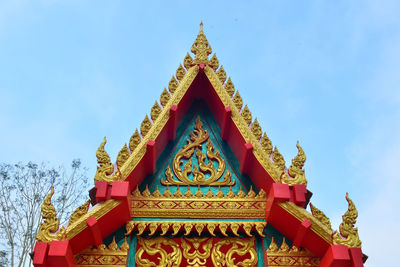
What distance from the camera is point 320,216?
7.20 metres

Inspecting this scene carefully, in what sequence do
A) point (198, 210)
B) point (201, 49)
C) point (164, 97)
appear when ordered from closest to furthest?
1. point (198, 210)
2. point (164, 97)
3. point (201, 49)

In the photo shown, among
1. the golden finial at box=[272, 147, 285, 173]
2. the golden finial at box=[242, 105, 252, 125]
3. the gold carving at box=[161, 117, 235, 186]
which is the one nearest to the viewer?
the golden finial at box=[272, 147, 285, 173]

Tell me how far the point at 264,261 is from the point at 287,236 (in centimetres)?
59

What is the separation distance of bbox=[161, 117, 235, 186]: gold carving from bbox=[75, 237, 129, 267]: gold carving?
1.50 metres

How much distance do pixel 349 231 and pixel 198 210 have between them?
2.49 metres

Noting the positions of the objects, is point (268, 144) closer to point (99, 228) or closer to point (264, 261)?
point (264, 261)

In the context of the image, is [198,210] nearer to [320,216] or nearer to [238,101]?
[320,216]

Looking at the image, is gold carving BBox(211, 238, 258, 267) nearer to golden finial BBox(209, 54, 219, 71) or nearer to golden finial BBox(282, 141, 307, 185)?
golden finial BBox(282, 141, 307, 185)

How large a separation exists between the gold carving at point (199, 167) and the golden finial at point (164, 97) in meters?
0.85

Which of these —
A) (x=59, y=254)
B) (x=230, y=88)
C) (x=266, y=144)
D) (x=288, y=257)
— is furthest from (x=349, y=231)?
(x=59, y=254)

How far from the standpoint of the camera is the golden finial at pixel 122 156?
7.76 m

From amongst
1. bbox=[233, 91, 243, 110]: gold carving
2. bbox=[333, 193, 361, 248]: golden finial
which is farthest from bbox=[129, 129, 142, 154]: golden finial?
bbox=[333, 193, 361, 248]: golden finial

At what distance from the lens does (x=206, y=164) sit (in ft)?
28.1

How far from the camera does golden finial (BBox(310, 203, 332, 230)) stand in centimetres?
712
